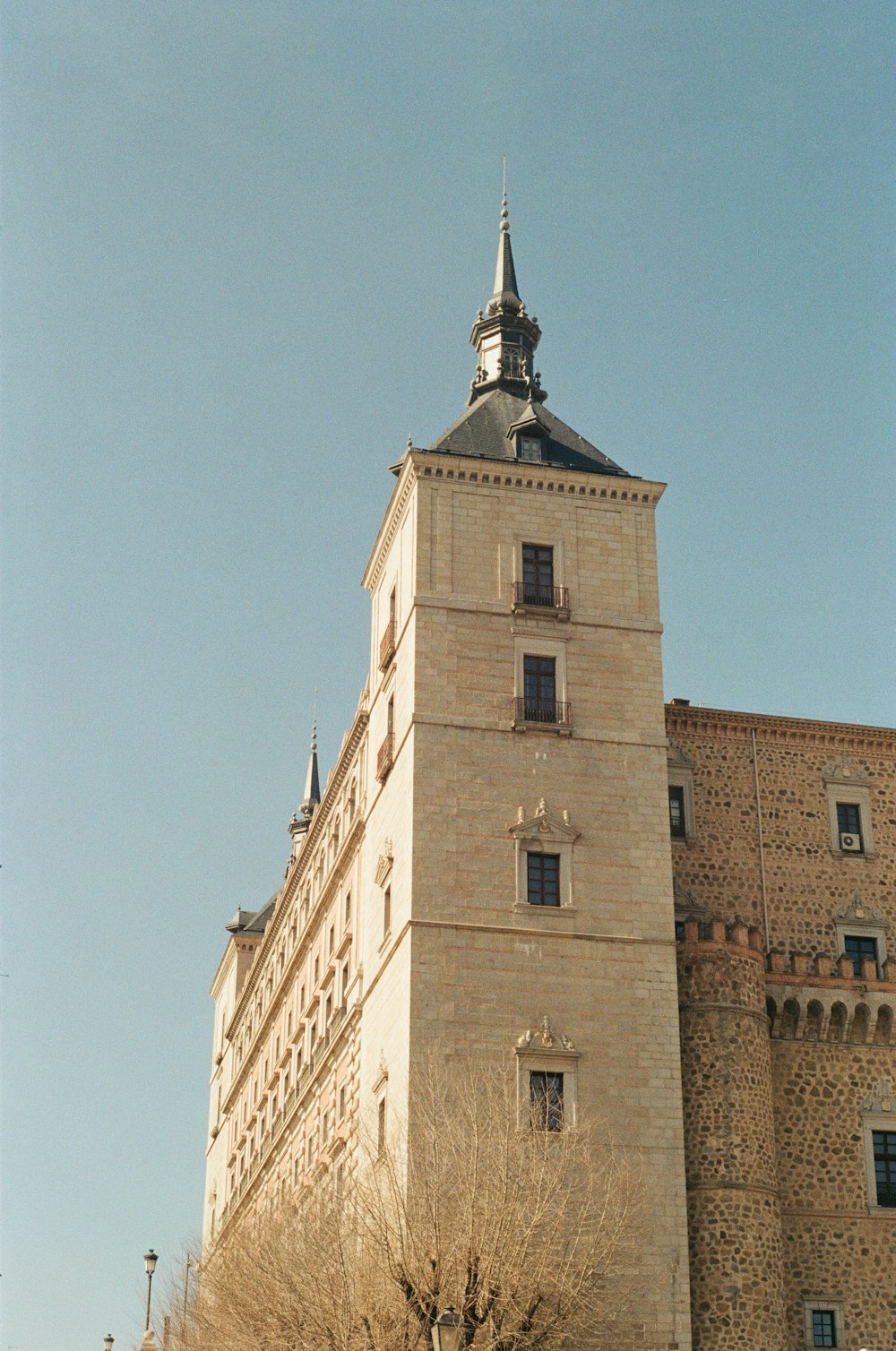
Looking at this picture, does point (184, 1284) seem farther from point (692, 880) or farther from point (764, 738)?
point (764, 738)

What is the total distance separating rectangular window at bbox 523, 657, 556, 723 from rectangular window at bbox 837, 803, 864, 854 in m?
10.1

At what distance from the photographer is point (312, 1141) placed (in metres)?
54.8

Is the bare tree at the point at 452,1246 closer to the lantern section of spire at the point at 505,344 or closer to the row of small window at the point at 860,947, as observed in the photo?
the row of small window at the point at 860,947

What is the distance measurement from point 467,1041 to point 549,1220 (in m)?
5.36

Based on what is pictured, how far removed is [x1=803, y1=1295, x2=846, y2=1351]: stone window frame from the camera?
4241 cm

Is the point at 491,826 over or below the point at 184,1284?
over

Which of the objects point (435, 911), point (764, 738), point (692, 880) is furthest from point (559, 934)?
point (764, 738)

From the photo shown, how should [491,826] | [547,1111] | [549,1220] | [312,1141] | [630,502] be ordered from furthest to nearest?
[312,1141], [630,502], [491,826], [547,1111], [549,1220]

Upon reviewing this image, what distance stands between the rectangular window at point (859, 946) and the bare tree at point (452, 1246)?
1124 cm

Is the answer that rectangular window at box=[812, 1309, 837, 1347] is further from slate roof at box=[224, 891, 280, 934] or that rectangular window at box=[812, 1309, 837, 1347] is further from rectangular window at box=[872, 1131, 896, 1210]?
slate roof at box=[224, 891, 280, 934]

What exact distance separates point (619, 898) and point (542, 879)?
5.90 feet

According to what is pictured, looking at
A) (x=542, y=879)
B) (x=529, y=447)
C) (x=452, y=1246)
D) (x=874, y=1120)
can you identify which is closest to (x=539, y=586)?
(x=529, y=447)

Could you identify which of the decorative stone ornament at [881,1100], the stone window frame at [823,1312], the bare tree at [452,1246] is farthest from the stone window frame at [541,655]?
the stone window frame at [823,1312]

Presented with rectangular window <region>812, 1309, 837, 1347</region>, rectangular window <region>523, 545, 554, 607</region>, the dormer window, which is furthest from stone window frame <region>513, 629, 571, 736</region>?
rectangular window <region>812, 1309, 837, 1347</region>
